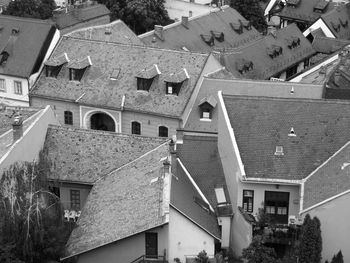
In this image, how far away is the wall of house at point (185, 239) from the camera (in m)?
41.8

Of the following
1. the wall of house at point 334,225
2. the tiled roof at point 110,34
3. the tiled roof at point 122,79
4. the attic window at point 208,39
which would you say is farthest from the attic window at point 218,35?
the wall of house at point 334,225

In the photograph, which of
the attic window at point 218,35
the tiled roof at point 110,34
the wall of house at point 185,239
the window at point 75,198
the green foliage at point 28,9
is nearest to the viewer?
the wall of house at point 185,239

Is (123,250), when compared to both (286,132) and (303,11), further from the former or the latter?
(303,11)

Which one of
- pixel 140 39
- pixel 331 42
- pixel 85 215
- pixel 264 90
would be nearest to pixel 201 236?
pixel 85 215

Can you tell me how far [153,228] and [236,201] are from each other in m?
7.01

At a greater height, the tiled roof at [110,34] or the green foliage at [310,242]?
the tiled roof at [110,34]

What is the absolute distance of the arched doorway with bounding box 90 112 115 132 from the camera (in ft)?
211

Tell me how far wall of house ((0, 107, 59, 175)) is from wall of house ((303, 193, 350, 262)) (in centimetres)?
1882

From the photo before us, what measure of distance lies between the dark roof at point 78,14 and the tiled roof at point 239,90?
3121cm

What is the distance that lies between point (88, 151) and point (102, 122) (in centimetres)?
1569

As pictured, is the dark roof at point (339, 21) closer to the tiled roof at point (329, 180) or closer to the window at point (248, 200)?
the tiled roof at point (329, 180)

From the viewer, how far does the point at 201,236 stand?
42.7 m

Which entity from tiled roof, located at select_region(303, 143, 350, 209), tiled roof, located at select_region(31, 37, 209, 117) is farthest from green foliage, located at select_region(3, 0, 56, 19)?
tiled roof, located at select_region(303, 143, 350, 209)

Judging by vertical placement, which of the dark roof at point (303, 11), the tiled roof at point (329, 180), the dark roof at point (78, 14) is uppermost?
the dark roof at point (303, 11)
